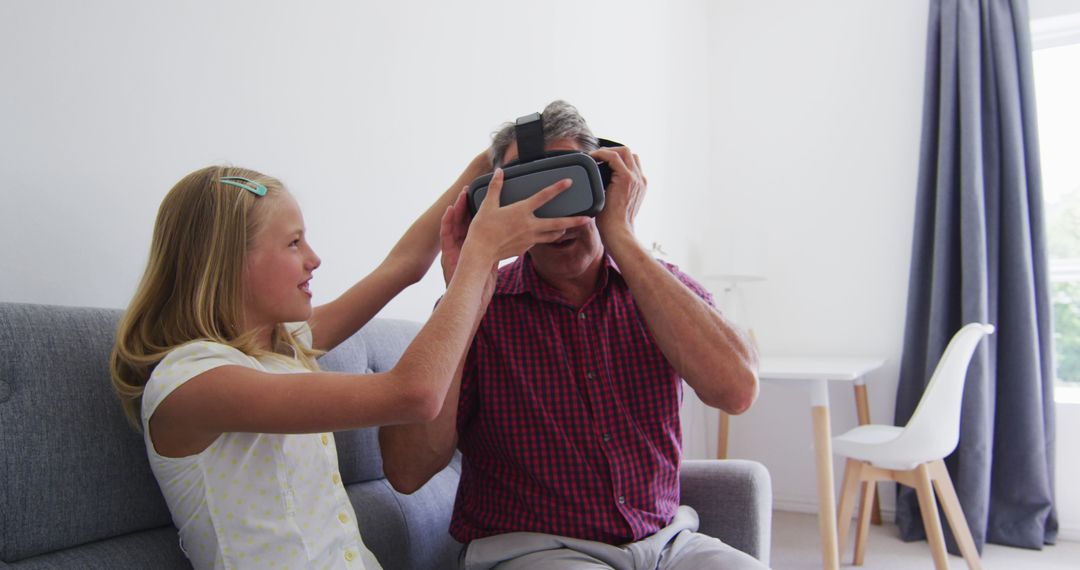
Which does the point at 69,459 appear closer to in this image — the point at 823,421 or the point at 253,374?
the point at 253,374

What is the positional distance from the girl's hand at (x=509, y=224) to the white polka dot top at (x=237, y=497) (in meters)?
0.32

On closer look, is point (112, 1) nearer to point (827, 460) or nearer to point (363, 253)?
point (363, 253)

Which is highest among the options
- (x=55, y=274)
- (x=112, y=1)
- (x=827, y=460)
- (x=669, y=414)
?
(x=112, y=1)

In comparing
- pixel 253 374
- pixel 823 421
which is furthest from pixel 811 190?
pixel 253 374

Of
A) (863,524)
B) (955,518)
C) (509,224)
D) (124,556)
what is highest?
(509,224)

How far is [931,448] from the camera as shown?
2361 mm

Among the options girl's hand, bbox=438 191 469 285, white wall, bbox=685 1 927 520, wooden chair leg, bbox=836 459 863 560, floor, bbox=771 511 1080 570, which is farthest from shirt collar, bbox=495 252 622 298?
white wall, bbox=685 1 927 520

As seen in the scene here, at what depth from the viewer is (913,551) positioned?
291 centimetres

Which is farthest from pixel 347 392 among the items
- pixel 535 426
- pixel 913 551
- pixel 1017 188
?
pixel 1017 188

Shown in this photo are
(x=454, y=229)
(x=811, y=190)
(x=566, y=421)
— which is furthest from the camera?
(x=811, y=190)

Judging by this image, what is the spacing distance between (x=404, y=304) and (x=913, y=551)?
2.27m

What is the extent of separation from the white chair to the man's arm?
140 cm

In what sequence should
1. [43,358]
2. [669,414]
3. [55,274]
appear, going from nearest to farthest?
1. [43,358]
2. [55,274]
3. [669,414]

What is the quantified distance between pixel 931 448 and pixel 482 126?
1.66 metres
